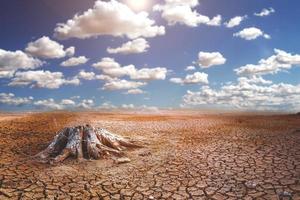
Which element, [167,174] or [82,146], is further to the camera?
[82,146]

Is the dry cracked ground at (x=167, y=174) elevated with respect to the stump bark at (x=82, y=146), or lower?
lower

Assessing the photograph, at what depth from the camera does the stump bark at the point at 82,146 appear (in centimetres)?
909

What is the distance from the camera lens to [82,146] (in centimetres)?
960

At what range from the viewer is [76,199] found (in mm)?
6203

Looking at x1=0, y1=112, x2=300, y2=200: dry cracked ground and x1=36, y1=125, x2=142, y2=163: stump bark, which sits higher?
x1=36, y1=125, x2=142, y2=163: stump bark

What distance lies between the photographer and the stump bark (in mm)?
9086

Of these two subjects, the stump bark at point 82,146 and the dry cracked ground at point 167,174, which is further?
the stump bark at point 82,146

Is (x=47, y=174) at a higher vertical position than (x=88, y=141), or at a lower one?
lower

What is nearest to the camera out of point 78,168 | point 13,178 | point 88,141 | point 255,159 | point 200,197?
point 200,197

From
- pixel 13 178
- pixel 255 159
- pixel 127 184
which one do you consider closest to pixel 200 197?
pixel 127 184

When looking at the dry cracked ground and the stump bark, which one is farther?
the stump bark

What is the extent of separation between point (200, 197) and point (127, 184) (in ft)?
5.84

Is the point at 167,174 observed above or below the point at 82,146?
below

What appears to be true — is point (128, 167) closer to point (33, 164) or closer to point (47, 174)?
point (47, 174)
